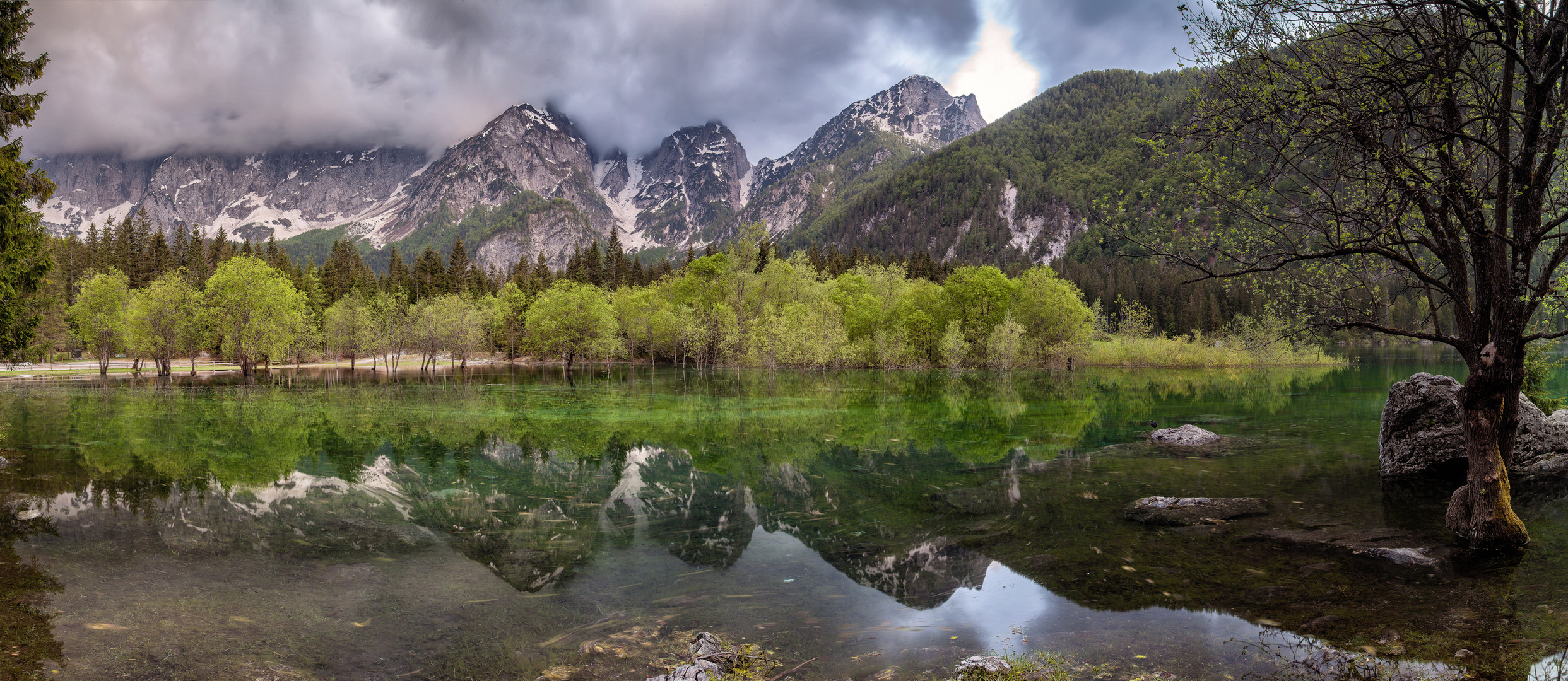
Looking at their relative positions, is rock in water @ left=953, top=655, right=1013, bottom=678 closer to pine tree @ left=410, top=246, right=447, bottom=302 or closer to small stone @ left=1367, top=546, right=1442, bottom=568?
small stone @ left=1367, top=546, right=1442, bottom=568

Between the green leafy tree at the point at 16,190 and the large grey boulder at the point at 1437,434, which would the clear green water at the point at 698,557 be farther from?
the green leafy tree at the point at 16,190

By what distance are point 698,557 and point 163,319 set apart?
81.1 metres

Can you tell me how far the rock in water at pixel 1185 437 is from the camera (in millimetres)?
22725

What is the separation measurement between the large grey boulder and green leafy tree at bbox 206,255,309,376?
84682 mm

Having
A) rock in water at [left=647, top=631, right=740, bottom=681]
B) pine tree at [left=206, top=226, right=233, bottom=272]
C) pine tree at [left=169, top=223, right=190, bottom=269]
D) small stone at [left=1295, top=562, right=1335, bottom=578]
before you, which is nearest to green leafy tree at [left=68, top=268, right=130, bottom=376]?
pine tree at [left=169, top=223, right=190, bottom=269]

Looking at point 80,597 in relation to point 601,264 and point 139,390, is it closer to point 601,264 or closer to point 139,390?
point 139,390

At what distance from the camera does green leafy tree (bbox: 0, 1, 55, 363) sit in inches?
811

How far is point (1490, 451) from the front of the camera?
1009 centimetres

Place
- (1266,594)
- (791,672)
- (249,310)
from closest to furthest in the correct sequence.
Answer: (791,672), (1266,594), (249,310)

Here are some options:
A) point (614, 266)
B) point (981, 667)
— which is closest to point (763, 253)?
point (614, 266)

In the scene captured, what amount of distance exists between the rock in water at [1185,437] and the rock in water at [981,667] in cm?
1969

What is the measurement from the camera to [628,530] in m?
13.3

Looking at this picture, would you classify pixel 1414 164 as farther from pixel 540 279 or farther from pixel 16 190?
pixel 540 279

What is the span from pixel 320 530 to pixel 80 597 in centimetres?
413
